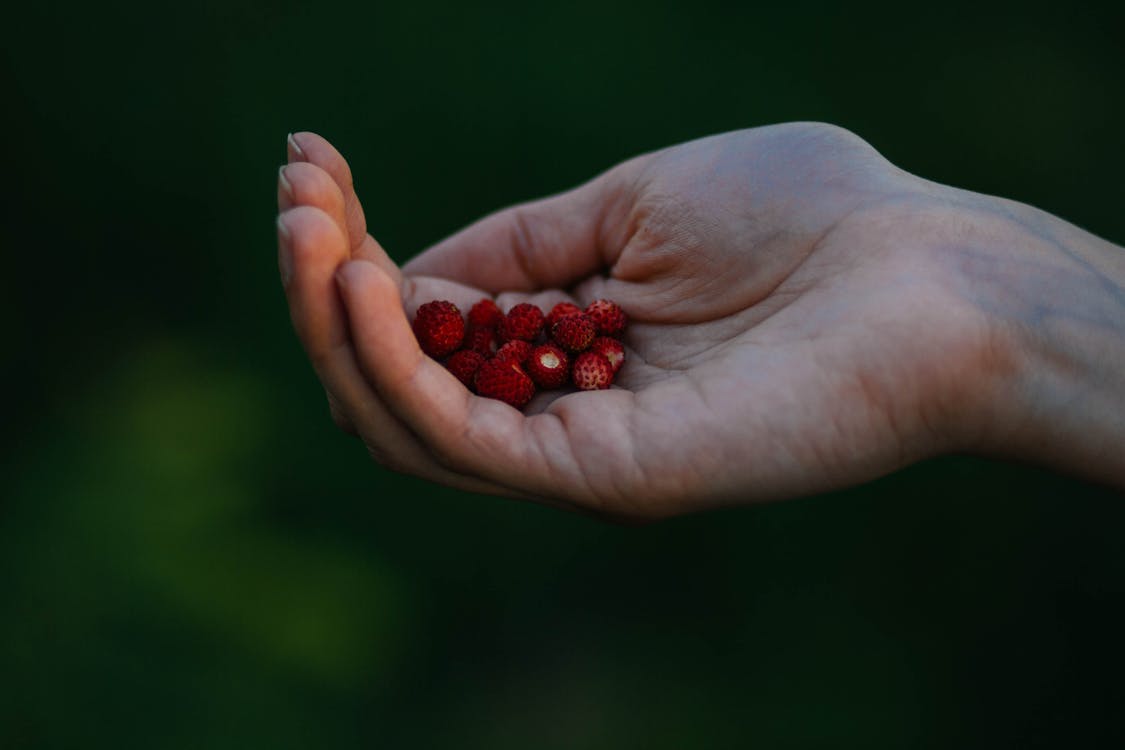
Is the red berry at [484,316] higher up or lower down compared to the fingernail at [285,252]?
lower down

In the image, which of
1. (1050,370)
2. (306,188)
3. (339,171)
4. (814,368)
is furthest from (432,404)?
(1050,370)

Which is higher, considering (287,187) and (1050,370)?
(287,187)

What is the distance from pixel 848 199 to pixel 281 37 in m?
2.56

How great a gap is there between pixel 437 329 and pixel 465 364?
11 cm

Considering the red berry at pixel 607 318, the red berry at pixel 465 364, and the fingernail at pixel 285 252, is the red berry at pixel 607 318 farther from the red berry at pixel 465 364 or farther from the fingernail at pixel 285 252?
the fingernail at pixel 285 252

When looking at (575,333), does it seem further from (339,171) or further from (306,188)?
(306,188)

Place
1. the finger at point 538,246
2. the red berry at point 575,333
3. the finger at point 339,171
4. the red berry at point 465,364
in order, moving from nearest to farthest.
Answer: the finger at point 339,171
the red berry at point 465,364
the red berry at point 575,333
the finger at point 538,246

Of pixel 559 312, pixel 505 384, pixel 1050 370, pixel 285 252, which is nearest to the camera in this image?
pixel 285 252

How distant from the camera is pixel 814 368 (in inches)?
67.3

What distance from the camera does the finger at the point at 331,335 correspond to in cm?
166

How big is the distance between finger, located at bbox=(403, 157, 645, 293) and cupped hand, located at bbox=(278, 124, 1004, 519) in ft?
1.85

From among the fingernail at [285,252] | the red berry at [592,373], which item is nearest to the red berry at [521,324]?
the red berry at [592,373]

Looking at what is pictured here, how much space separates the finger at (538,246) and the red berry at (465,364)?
0.50m

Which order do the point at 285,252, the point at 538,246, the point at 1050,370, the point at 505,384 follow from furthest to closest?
the point at 538,246
the point at 505,384
the point at 1050,370
the point at 285,252
